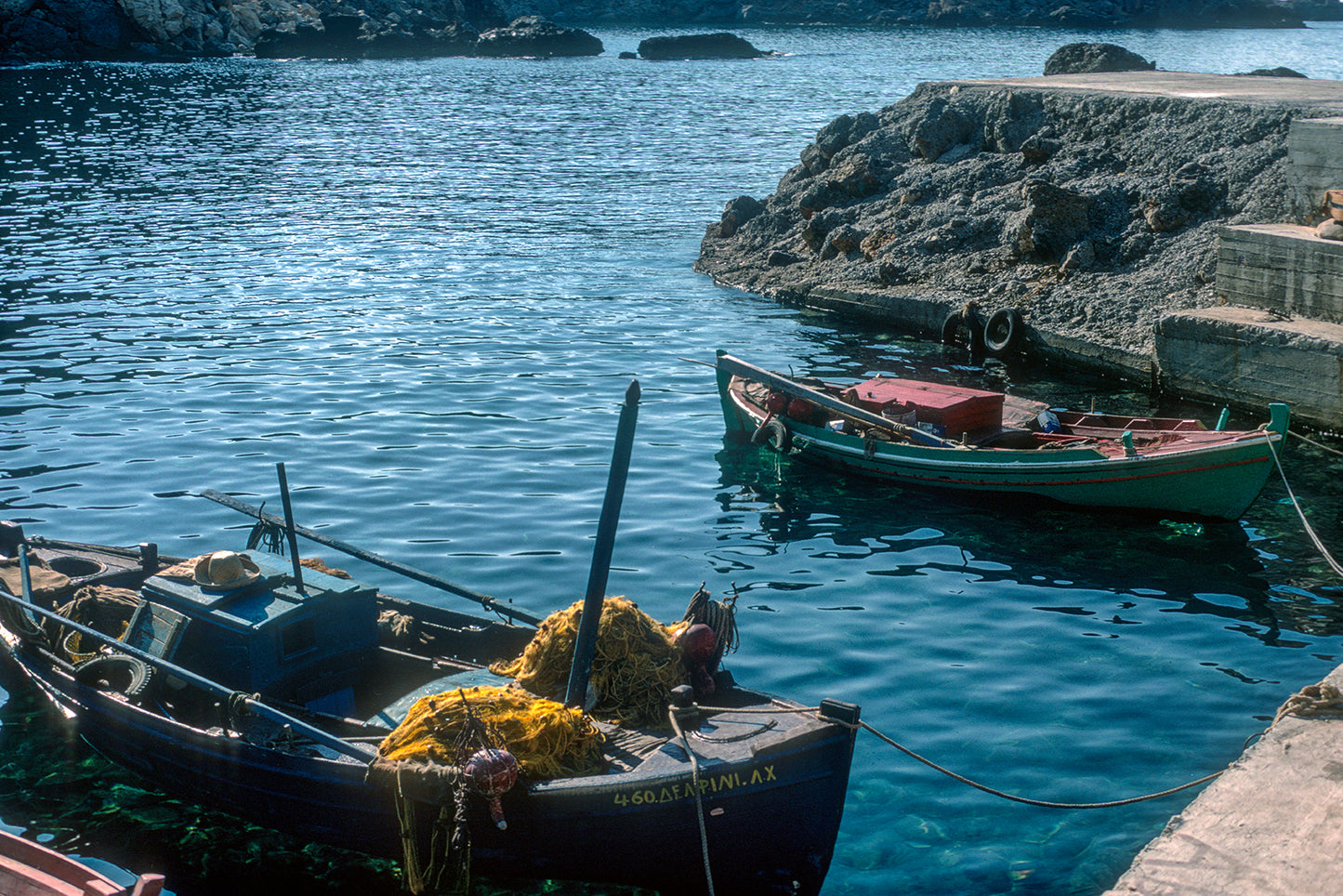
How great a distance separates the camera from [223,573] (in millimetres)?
11945

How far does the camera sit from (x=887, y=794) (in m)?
11.7

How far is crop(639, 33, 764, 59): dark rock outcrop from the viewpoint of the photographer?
128 m

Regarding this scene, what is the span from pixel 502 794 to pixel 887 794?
13.6ft

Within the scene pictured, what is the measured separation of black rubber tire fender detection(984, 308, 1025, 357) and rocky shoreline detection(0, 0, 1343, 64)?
99522mm

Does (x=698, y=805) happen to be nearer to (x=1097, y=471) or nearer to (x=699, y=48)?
(x=1097, y=471)

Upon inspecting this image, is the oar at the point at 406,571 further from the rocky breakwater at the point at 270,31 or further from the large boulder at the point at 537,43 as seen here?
the large boulder at the point at 537,43

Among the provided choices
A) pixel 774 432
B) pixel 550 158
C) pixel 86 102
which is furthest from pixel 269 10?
pixel 774 432

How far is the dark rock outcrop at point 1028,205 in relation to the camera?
2658 centimetres

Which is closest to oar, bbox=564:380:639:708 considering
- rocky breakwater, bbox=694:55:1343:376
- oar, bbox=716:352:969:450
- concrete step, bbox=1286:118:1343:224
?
oar, bbox=716:352:969:450

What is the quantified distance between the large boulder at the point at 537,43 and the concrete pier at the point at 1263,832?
12797 centimetres

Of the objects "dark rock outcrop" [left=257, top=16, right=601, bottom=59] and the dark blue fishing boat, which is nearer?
the dark blue fishing boat

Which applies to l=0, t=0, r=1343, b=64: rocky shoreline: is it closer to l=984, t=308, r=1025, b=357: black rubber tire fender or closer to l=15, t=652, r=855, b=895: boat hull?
l=984, t=308, r=1025, b=357: black rubber tire fender

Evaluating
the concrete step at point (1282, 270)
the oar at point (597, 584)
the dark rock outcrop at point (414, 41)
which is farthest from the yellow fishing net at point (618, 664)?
the dark rock outcrop at point (414, 41)

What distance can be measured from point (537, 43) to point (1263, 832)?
131051 millimetres
